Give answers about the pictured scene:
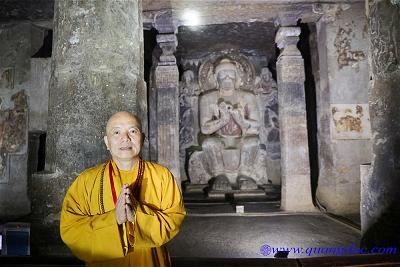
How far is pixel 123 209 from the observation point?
1.20 metres

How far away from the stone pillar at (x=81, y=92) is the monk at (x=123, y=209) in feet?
2.21

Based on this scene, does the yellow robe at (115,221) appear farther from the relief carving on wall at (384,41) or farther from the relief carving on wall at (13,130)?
the relief carving on wall at (13,130)

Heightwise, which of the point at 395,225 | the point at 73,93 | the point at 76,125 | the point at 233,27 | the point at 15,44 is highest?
the point at 233,27

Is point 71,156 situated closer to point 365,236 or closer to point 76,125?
point 76,125

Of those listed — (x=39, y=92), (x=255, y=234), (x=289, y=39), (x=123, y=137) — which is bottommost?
(x=255, y=234)

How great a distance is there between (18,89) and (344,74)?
6.40 m

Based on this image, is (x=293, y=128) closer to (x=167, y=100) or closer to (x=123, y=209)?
(x=167, y=100)

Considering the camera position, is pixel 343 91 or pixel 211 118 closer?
pixel 343 91

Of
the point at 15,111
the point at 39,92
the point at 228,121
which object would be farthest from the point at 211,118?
the point at 15,111

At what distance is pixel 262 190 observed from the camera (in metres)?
6.42

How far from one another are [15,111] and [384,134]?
6.27 meters

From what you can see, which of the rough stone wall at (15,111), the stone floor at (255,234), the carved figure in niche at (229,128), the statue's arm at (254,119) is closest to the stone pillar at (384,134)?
the stone floor at (255,234)

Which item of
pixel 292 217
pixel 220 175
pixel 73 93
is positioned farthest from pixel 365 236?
pixel 220 175

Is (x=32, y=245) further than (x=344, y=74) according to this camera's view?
No
